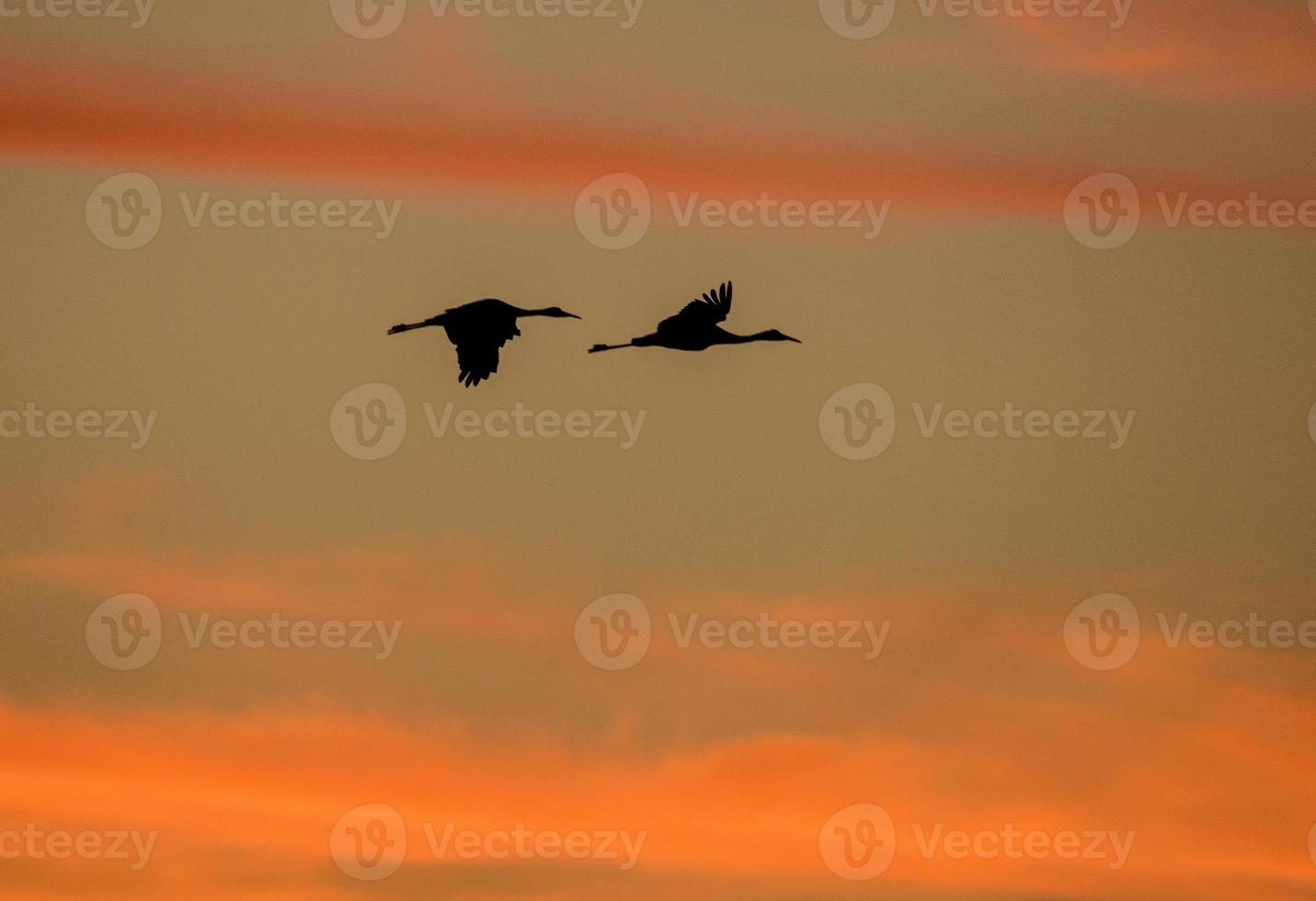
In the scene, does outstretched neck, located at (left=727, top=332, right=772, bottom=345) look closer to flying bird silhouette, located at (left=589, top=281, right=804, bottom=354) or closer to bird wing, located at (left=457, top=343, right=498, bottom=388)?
flying bird silhouette, located at (left=589, top=281, right=804, bottom=354)

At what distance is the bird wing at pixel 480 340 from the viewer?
35.2ft

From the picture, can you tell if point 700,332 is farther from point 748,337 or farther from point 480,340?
point 480,340

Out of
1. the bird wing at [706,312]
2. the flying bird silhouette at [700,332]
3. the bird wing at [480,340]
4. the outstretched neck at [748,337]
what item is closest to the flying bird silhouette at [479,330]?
the bird wing at [480,340]

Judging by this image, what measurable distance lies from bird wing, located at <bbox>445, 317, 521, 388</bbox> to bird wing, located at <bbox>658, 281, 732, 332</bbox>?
3.10ft

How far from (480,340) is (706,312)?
55.4 inches

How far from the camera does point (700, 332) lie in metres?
10.7

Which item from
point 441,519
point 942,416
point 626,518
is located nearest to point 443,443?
point 441,519

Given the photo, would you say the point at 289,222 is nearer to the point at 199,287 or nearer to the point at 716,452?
the point at 199,287

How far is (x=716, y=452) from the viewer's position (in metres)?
11.5

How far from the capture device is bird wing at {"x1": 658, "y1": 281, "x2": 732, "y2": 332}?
10.0m

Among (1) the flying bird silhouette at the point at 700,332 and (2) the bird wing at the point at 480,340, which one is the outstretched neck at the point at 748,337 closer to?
(1) the flying bird silhouette at the point at 700,332

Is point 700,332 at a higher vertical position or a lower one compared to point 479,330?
lower

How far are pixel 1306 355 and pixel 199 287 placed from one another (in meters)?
7.15

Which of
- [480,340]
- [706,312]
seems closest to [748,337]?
[706,312]
